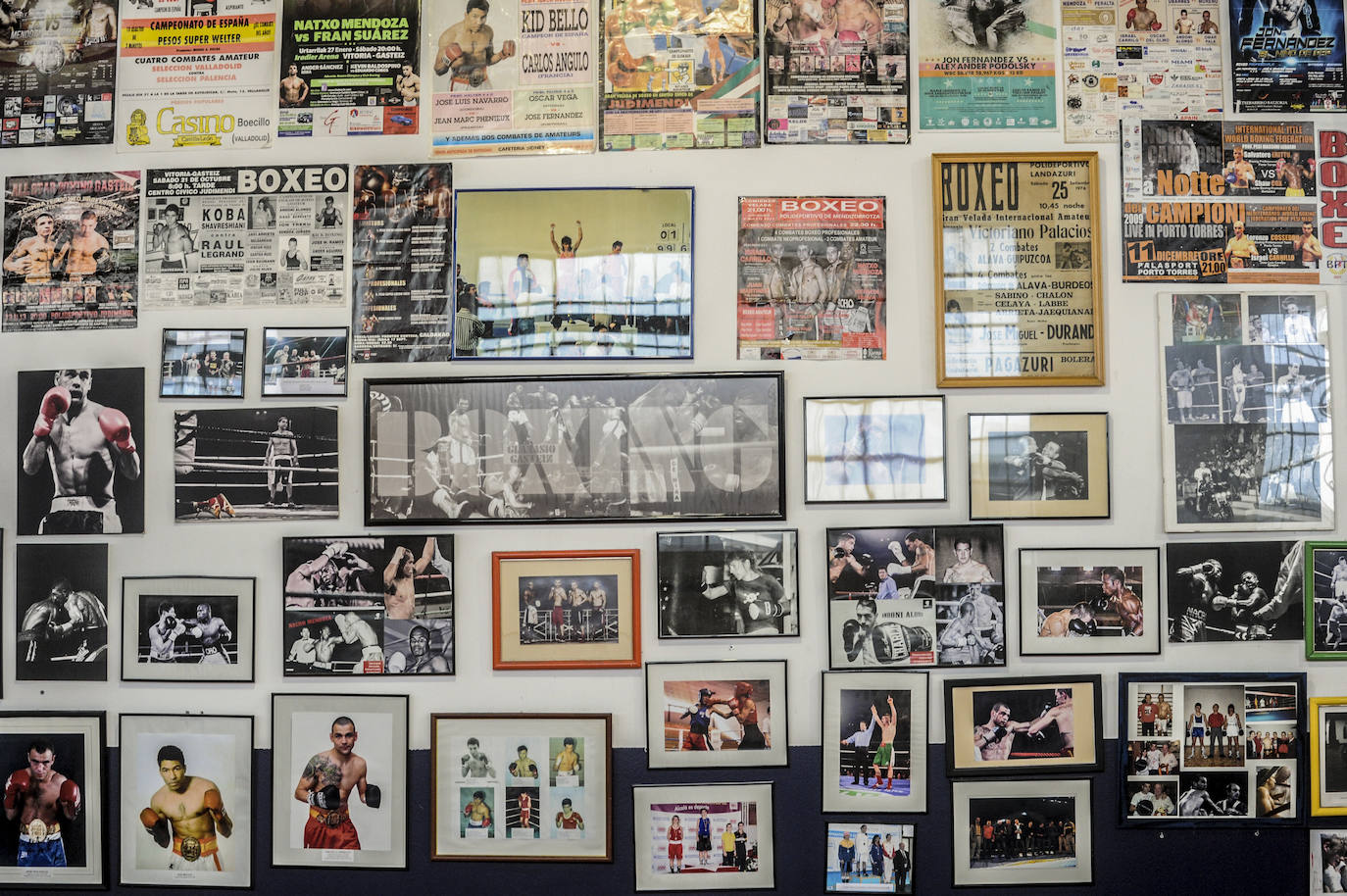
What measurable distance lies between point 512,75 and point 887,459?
1587mm

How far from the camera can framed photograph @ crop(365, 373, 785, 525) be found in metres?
2.70

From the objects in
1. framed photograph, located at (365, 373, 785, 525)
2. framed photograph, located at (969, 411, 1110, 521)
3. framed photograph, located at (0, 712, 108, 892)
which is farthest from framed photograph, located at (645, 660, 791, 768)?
framed photograph, located at (0, 712, 108, 892)

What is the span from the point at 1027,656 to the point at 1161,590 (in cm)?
44

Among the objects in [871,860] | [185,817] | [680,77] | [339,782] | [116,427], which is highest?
[680,77]

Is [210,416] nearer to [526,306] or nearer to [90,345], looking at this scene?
[90,345]

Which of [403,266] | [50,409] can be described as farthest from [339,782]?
[403,266]

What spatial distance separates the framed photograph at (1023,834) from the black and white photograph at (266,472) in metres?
2.06

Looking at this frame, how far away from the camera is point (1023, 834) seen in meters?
2.67

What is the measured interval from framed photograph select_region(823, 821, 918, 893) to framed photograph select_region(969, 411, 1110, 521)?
3.10 feet

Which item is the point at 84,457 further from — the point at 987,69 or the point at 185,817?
the point at 987,69

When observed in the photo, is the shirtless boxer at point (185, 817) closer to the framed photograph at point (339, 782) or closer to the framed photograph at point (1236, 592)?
the framed photograph at point (339, 782)

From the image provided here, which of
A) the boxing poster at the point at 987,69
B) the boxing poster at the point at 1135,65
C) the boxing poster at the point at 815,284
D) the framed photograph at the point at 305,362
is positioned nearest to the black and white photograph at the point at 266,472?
the framed photograph at the point at 305,362

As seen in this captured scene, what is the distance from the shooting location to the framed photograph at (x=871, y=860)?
2.67 meters

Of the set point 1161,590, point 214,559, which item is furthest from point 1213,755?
point 214,559
